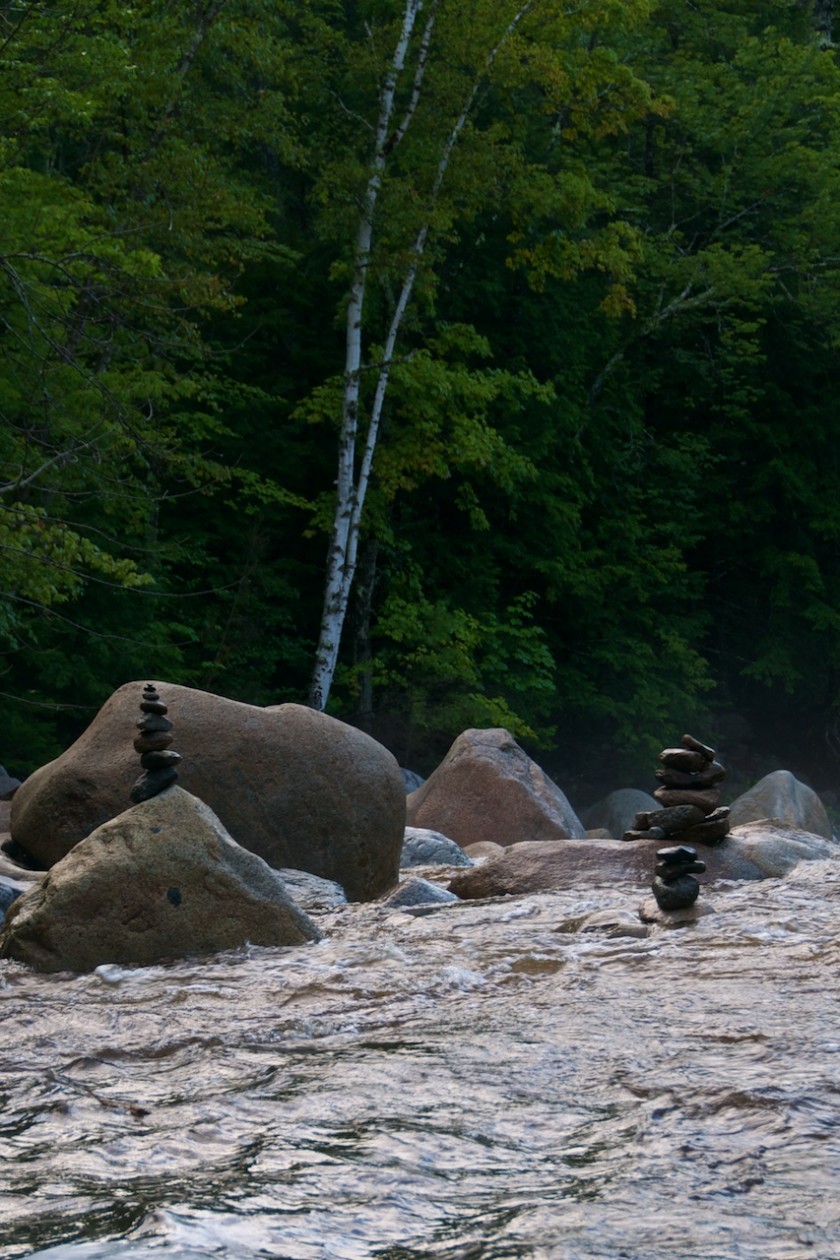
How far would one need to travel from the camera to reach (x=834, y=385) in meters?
23.9

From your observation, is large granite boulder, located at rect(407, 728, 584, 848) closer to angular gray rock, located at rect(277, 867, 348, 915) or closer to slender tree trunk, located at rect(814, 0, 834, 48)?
angular gray rock, located at rect(277, 867, 348, 915)

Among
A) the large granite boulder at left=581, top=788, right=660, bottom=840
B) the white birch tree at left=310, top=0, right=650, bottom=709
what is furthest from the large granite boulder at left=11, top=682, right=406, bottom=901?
the large granite boulder at left=581, top=788, right=660, bottom=840

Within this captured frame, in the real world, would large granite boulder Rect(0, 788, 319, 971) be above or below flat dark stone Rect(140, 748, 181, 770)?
below

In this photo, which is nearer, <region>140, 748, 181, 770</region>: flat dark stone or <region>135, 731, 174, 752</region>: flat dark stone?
<region>140, 748, 181, 770</region>: flat dark stone

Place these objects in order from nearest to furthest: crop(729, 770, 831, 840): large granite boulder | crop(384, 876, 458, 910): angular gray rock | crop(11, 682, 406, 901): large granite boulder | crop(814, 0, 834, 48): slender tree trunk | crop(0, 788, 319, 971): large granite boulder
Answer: crop(0, 788, 319, 971): large granite boulder, crop(384, 876, 458, 910): angular gray rock, crop(11, 682, 406, 901): large granite boulder, crop(729, 770, 831, 840): large granite boulder, crop(814, 0, 834, 48): slender tree trunk

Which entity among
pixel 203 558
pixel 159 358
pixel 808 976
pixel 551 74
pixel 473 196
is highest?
pixel 551 74

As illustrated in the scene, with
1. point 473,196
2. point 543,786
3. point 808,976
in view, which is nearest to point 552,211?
point 473,196

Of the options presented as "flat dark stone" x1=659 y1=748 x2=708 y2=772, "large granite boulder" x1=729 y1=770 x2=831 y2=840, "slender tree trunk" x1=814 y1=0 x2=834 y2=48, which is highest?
"slender tree trunk" x1=814 y1=0 x2=834 y2=48

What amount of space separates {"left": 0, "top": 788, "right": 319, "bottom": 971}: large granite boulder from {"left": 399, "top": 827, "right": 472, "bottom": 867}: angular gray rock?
3.54 metres

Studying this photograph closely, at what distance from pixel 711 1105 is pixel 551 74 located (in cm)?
1671

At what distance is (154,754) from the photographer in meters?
6.41

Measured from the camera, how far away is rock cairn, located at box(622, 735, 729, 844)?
26.0 feet

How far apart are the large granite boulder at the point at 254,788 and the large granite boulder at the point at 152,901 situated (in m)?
1.94

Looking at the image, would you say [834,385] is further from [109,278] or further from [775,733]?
[109,278]
